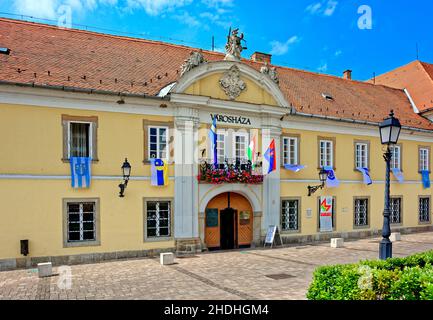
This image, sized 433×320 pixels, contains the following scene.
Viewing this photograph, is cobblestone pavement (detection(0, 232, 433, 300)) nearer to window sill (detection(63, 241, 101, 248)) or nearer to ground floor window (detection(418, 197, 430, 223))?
window sill (detection(63, 241, 101, 248))

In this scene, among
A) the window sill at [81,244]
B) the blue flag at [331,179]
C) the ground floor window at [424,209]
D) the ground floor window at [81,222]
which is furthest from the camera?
the ground floor window at [424,209]

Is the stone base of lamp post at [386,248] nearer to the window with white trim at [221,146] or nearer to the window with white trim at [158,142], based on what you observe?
the window with white trim at [221,146]

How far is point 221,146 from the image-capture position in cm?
1934

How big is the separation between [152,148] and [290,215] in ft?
28.9

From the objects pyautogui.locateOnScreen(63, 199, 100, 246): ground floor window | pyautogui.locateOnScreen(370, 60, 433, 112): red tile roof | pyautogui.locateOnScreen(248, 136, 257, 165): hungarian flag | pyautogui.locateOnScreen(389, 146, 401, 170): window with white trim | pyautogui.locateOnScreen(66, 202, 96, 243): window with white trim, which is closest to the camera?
pyautogui.locateOnScreen(63, 199, 100, 246): ground floor window

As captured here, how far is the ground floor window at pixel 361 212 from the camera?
2409 centimetres

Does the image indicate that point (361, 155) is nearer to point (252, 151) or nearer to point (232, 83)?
point (252, 151)

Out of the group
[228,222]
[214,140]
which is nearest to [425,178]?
[228,222]

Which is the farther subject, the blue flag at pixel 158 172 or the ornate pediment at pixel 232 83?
the ornate pediment at pixel 232 83

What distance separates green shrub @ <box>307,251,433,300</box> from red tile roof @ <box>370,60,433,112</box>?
2430 cm

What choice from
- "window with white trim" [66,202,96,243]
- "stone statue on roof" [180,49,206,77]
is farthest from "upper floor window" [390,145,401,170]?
"window with white trim" [66,202,96,243]

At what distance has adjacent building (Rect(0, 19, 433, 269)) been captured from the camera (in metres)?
15.4

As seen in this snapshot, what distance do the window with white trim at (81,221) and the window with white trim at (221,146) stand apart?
6.43m

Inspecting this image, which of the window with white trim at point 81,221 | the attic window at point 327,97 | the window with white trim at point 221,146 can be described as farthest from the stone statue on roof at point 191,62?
the attic window at point 327,97
